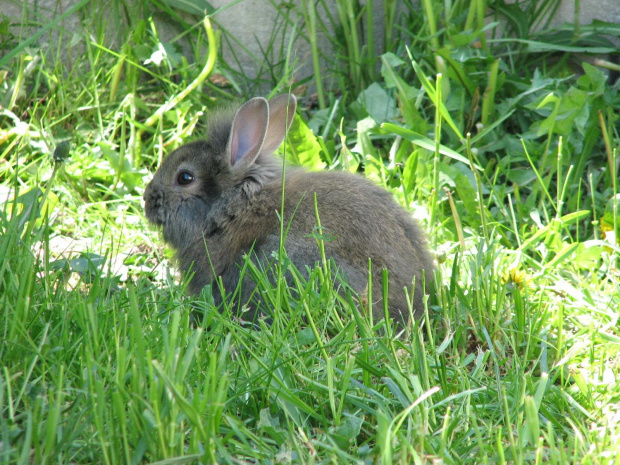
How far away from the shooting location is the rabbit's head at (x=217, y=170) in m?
3.50

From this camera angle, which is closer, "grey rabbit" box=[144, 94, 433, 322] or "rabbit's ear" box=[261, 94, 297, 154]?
"grey rabbit" box=[144, 94, 433, 322]

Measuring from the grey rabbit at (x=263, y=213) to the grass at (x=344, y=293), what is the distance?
149mm

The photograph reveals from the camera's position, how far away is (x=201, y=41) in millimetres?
4820

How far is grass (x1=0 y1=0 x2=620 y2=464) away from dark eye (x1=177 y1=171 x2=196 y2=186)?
382mm

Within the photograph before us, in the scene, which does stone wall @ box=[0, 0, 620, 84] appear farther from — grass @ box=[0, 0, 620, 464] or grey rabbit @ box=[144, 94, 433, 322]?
grey rabbit @ box=[144, 94, 433, 322]

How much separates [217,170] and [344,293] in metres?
1.02

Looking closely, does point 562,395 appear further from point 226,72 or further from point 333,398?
point 226,72

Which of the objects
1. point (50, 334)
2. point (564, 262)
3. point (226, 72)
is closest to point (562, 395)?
point (564, 262)

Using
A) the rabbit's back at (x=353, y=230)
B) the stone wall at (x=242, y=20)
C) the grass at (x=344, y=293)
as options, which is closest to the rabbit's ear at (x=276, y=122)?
the grass at (x=344, y=293)

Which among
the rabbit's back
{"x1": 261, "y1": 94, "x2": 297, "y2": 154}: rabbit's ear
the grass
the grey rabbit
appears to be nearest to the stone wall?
the grass

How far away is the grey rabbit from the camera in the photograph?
3.00 meters

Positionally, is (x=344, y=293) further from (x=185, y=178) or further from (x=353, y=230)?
(x=185, y=178)

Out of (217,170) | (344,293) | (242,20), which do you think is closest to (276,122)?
(217,170)

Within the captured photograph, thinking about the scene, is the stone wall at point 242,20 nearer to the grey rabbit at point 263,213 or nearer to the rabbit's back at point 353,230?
the grey rabbit at point 263,213
